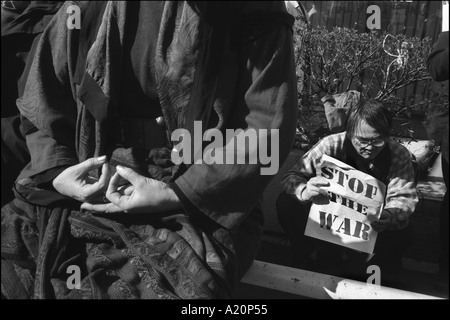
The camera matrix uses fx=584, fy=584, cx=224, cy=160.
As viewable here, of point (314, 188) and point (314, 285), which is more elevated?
point (314, 188)

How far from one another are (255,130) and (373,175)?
43.3 inches

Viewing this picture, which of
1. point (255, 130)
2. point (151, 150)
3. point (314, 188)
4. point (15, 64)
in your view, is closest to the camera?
point (255, 130)

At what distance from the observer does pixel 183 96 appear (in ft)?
5.32

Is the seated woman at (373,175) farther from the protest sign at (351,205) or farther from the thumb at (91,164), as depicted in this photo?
the thumb at (91,164)

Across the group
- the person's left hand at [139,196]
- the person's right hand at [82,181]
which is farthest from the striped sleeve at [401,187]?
the person's right hand at [82,181]

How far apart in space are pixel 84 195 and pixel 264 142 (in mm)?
532

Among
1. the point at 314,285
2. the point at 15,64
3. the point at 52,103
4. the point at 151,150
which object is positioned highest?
the point at 15,64

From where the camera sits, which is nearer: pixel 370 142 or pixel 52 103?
pixel 52 103

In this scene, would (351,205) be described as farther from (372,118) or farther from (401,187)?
(372,118)

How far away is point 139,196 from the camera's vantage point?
63.0 inches

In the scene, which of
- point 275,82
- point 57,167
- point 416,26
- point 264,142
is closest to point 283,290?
point 264,142

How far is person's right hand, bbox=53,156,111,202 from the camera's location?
1.65 m

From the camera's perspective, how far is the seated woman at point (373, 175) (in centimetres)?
252

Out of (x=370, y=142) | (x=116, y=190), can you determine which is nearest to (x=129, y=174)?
(x=116, y=190)
